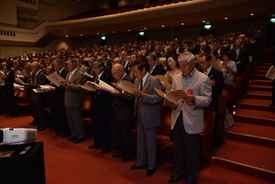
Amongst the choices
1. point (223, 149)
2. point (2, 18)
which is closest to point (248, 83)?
point (223, 149)

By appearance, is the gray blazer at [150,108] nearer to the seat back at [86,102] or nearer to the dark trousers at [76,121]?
the dark trousers at [76,121]

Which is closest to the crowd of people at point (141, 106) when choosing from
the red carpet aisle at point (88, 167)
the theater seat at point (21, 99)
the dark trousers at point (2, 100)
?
the red carpet aisle at point (88, 167)

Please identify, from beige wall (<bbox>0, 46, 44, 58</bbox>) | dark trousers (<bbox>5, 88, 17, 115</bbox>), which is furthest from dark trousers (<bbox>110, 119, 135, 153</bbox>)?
beige wall (<bbox>0, 46, 44, 58</bbox>)

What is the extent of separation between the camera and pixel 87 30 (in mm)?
15492

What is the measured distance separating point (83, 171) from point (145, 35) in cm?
1439

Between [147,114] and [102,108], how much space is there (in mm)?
947

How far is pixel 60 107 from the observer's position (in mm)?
4281

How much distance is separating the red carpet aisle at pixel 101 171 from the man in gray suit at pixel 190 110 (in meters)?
0.39

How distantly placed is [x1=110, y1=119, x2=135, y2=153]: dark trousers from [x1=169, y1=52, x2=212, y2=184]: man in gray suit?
768mm

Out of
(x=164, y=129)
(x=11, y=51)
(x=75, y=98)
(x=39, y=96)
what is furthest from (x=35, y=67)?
(x=11, y=51)

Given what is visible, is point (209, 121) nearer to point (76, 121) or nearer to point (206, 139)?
point (206, 139)

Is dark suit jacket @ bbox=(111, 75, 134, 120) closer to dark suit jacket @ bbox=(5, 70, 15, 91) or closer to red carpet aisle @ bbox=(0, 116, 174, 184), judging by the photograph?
red carpet aisle @ bbox=(0, 116, 174, 184)

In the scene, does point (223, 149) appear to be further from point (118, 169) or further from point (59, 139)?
point (59, 139)

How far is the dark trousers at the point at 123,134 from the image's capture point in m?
3.05
